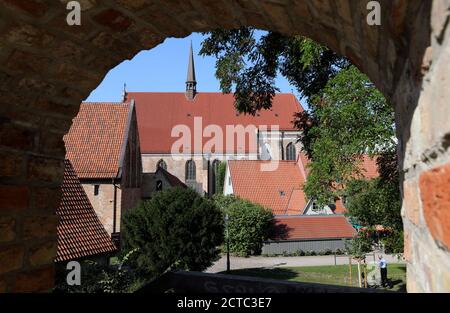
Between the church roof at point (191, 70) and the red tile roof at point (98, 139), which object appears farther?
the church roof at point (191, 70)

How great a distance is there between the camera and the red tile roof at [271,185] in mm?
32844

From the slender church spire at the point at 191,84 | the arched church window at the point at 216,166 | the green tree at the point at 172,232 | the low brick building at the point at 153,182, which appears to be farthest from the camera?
the slender church spire at the point at 191,84

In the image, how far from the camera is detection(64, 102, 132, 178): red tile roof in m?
22.3

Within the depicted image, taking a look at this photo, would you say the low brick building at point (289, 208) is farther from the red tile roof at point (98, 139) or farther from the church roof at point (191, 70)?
the church roof at point (191, 70)

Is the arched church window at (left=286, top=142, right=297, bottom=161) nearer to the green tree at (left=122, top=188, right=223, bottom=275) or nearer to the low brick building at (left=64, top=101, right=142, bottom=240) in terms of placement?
the low brick building at (left=64, top=101, right=142, bottom=240)

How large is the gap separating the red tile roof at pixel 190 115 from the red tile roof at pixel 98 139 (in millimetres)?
18257

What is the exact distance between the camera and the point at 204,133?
44.7 m

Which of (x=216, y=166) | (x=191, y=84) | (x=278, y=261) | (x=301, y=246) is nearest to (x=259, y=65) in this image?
(x=278, y=261)

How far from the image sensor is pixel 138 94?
4669 cm

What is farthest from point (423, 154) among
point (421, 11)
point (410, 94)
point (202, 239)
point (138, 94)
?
point (138, 94)

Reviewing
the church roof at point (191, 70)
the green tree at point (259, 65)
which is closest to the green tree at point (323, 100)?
the green tree at point (259, 65)

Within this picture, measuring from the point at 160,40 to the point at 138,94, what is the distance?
45.8m

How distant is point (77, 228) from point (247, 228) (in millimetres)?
16514
